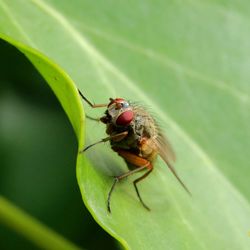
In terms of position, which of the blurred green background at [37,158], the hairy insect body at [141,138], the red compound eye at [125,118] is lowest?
the blurred green background at [37,158]

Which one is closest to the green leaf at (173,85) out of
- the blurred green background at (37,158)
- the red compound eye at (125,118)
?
the red compound eye at (125,118)

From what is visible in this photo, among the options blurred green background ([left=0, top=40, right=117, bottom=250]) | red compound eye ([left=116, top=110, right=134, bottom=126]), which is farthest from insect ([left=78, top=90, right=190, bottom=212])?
blurred green background ([left=0, top=40, right=117, bottom=250])

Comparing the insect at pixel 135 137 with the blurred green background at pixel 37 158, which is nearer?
the insect at pixel 135 137

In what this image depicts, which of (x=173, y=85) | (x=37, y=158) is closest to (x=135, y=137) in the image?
(x=173, y=85)

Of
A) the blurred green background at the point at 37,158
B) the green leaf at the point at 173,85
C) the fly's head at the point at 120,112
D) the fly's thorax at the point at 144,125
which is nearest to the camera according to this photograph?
the green leaf at the point at 173,85

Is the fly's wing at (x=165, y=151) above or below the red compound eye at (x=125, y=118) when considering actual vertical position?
below

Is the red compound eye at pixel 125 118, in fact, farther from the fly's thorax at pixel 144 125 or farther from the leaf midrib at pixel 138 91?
the leaf midrib at pixel 138 91

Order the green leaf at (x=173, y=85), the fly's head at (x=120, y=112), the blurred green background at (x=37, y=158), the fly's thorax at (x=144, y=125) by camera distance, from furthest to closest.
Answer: the blurred green background at (x=37, y=158)
the fly's thorax at (x=144, y=125)
the fly's head at (x=120, y=112)
the green leaf at (x=173, y=85)
